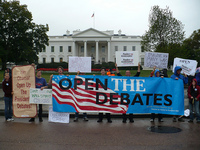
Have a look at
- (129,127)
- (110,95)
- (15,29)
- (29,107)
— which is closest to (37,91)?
(29,107)

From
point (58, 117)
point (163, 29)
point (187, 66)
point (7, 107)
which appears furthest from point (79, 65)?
point (163, 29)

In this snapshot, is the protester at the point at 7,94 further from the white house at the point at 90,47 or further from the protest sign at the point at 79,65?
the white house at the point at 90,47

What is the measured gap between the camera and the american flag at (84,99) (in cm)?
746

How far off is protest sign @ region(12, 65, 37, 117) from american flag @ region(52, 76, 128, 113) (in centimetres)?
91

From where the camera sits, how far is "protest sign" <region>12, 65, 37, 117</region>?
771 cm

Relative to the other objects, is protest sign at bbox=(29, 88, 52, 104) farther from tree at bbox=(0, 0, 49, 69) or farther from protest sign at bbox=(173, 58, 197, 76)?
tree at bbox=(0, 0, 49, 69)

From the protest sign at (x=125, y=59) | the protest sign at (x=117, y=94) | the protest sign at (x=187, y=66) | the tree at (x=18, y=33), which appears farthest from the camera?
the tree at (x=18, y=33)

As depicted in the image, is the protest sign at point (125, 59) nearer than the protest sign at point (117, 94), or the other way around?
the protest sign at point (117, 94)

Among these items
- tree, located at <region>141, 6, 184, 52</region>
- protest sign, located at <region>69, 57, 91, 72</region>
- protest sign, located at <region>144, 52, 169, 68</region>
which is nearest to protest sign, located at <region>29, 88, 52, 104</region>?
protest sign, located at <region>69, 57, 91, 72</region>

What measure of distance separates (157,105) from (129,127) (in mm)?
1333

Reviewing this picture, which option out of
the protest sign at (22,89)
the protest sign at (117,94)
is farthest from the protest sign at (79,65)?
the protest sign at (22,89)

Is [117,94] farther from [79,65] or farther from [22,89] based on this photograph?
[22,89]

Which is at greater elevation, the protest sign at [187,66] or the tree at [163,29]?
the tree at [163,29]

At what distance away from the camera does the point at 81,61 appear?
332 inches
